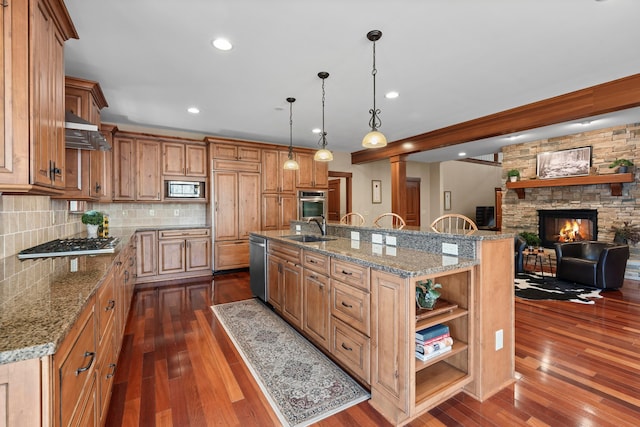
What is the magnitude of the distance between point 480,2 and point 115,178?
5.24 meters

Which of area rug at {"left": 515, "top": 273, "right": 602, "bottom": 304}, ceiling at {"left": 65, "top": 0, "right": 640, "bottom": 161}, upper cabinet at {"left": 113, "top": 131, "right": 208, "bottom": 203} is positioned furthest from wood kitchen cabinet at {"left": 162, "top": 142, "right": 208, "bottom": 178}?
area rug at {"left": 515, "top": 273, "right": 602, "bottom": 304}

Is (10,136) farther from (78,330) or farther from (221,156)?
(221,156)

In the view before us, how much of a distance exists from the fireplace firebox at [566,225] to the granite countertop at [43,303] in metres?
7.42

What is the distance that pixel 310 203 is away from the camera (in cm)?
636

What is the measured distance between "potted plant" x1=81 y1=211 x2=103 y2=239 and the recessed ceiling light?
7.46 ft

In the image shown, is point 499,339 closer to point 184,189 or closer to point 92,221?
point 92,221

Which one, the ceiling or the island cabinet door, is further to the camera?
the ceiling

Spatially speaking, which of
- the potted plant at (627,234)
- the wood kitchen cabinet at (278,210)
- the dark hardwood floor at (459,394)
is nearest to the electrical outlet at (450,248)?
the dark hardwood floor at (459,394)

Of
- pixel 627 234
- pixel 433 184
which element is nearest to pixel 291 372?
pixel 627 234

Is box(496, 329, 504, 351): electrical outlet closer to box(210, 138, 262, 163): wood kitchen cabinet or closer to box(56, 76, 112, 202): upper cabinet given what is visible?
box(56, 76, 112, 202): upper cabinet

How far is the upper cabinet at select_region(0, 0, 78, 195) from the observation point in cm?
131

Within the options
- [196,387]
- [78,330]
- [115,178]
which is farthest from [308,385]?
[115,178]

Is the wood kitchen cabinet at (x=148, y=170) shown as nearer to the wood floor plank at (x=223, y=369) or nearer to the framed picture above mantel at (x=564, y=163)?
the wood floor plank at (x=223, y=369)

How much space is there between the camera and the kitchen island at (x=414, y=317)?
5.55ft
